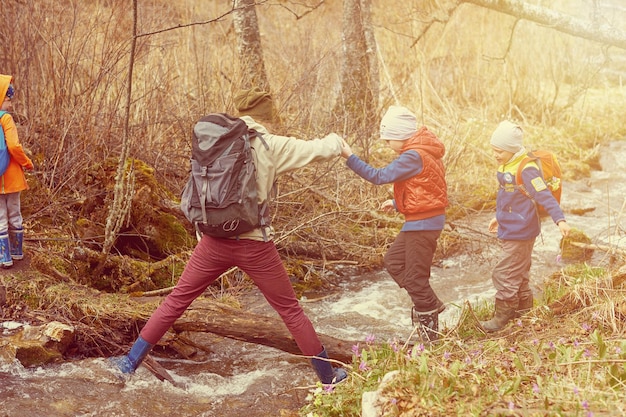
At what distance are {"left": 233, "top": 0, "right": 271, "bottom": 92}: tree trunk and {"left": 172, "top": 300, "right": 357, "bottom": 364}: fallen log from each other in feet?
12.8

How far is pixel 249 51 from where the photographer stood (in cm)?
885

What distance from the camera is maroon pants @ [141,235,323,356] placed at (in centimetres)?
432

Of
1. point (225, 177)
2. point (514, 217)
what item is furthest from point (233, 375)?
point (514, 217)

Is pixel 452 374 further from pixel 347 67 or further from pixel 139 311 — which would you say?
pixel 347 67

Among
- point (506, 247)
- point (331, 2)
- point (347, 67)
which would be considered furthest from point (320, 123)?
point (331, 2)

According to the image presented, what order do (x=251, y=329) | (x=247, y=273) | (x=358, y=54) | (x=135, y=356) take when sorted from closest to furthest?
1. (x=247, y=273)
2. (x=135, y=356)
3. (x=251, y=329)
4. (x=358, y=54)

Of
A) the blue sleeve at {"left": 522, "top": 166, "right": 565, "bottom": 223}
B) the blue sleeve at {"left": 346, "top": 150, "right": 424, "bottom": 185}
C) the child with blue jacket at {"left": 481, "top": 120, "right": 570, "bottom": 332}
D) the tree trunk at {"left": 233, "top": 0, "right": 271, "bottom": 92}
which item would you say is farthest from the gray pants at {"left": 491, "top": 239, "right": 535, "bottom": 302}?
the tree trunk at {"left": 233, "top": 0, "right": 271, "bottom": 92}

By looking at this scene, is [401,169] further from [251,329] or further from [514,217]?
[251,329]

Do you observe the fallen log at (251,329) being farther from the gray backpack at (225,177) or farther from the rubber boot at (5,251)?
the rubber boot at (5,251)

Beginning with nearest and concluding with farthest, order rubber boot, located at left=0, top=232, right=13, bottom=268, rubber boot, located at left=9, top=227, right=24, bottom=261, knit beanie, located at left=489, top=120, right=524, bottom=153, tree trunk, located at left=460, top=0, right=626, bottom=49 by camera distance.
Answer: knit beanie, located at left=489, top=120, right=524, bottom=153
rubber boot, located at left=0, top=232, right=13, bottom=268
rubber boot, located at left=9, top=227, right=24, bottom=261
tree trunk, located at left=460, top=0, right=626, bottom=49

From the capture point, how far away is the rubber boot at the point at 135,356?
4.66 metres

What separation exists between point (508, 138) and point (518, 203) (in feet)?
1.53

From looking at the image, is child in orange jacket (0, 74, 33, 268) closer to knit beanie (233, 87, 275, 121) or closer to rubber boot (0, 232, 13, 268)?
rubber boot (0, 232, 13, 268)

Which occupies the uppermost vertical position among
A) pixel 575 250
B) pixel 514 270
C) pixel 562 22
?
pixel 562 22
